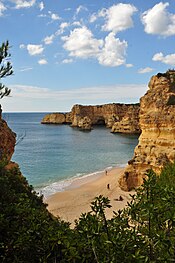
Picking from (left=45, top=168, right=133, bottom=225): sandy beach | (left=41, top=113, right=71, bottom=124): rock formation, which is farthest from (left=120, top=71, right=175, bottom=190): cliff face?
(left=41, top=113, right=71, bottom=124): rock formation

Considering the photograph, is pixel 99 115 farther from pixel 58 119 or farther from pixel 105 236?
pixel 105 236

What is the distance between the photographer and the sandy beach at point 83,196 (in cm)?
2237

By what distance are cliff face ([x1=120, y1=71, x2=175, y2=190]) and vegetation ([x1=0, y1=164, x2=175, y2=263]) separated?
19.1 metres

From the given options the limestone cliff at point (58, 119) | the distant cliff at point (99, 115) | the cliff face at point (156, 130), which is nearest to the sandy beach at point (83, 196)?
the cliff face at point (156, 130)

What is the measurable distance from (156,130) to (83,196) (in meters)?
9.90

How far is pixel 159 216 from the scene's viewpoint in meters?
3.48

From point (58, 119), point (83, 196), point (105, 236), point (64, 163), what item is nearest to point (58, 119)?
point (58, 119)

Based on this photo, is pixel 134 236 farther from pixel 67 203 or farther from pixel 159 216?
pixel 67 203

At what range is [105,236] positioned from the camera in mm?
3275

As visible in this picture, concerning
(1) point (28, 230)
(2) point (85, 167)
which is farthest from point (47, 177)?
(1) point (28, 230)

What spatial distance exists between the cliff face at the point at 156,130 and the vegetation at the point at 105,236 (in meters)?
19.1

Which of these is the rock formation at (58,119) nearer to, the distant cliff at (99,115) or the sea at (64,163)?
the distant cliff at (99,115)

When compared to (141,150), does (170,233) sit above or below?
above

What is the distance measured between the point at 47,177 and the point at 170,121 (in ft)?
61.3
